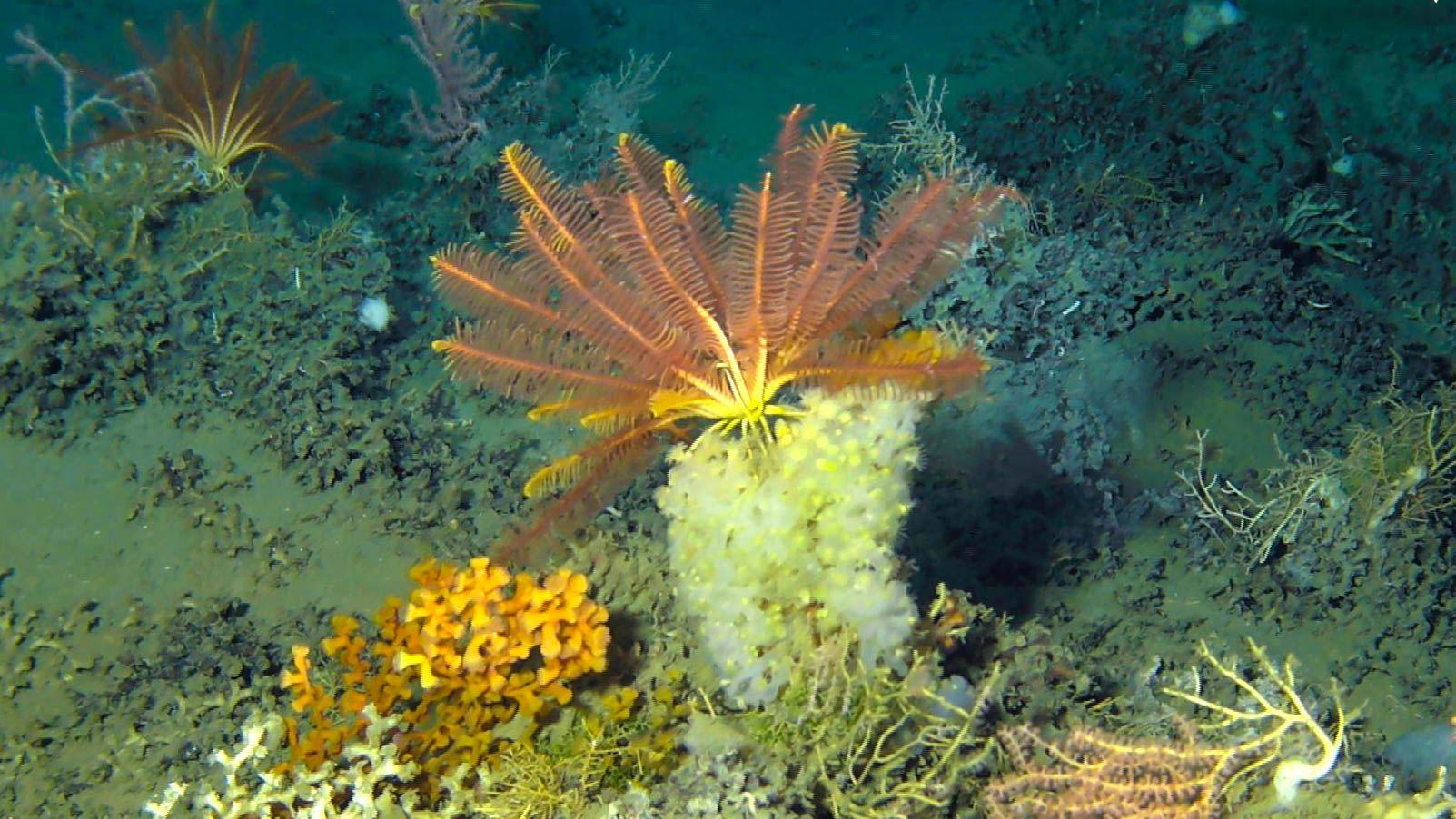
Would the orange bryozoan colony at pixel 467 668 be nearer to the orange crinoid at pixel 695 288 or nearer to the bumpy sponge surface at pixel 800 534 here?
the orange crinoid at pixel 695 288

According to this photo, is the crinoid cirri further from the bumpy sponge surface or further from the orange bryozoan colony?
the bumpy sponge surface

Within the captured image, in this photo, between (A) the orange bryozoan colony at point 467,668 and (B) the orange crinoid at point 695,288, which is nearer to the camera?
(B) the orange crinoid at point 695,288

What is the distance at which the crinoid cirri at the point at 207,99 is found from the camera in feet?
20.3

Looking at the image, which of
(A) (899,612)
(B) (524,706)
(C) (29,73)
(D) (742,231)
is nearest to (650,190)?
(D) (742,231)

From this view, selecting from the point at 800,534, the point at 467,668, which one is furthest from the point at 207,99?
the point at 800,534

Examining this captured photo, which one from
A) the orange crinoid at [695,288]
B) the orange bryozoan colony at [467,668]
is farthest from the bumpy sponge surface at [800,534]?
the orange bryozoan colony at [467,668]

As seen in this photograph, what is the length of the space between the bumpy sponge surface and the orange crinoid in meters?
0.18

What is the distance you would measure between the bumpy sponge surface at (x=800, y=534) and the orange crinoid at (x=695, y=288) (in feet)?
0.60

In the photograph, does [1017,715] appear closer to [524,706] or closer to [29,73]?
[524,706]

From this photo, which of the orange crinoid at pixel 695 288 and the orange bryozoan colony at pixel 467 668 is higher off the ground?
the orange crinoid at pixel 695 288

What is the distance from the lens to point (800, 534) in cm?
294

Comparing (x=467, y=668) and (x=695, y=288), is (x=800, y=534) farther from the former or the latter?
(x=467, y=668)

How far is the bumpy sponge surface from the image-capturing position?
9.59ft

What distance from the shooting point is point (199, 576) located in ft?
15.0
